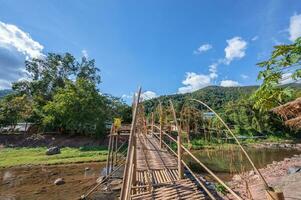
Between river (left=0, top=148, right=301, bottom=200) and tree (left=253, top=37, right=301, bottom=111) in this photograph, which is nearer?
tree (left=253, top=37, right=301, bottom=111)

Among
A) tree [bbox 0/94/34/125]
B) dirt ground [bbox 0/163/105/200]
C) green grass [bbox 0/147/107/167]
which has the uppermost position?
tree [bbox 0/94/34/125]

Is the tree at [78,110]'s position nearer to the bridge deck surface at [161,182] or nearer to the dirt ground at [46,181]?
the dirt ground at [46,181]

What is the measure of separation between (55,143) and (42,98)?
25.0ft

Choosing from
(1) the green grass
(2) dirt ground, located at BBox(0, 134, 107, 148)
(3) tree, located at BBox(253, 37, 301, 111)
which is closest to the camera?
(3) tree, located at BBox(253, 37, 301, 111)

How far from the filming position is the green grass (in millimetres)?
15750

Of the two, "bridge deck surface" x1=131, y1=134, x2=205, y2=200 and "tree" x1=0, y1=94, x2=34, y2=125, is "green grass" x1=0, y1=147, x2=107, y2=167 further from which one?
"bridge deck surface" x1=131, y1=134, x2=205, y2=200

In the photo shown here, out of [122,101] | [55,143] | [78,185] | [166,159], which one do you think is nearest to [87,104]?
[55,143]

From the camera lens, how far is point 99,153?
18391mm

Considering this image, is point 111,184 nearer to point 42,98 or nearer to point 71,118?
point 71,118

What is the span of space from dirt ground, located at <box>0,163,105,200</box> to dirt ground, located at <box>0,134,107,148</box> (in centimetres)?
734

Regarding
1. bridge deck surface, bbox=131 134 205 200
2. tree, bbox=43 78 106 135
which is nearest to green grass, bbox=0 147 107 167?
tree, bbox=43 78 106 135

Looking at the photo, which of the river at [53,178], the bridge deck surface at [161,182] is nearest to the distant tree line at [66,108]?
the river at [53,178]

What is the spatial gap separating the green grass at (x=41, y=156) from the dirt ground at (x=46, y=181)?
2.56ft

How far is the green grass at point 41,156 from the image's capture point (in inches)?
620
